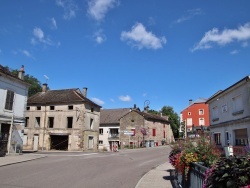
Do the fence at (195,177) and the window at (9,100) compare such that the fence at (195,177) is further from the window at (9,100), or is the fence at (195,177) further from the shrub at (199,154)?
the window at (9,100)

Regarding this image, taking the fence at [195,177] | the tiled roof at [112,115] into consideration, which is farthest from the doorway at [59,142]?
the fence at [195,177]

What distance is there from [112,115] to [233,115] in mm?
39337

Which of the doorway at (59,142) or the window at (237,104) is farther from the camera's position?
the doorway at (59,142)

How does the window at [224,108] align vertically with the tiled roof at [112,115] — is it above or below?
below

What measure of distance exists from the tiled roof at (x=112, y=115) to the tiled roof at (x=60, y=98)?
1527 cm

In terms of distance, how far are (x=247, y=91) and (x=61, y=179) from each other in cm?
1311

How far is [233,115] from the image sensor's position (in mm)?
19578

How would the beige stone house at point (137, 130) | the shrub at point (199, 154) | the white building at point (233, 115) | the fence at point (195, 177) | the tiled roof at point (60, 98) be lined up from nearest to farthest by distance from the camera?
the fence at point (195, 177) < the shrub at point (199, 154) < the white building at point (233, 115) < the tiled roof at point (60, 98) < the beige stone house at point (137, 130)

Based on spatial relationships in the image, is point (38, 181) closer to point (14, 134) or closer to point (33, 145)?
point (14, 134)

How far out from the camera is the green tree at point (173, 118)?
71.8 m

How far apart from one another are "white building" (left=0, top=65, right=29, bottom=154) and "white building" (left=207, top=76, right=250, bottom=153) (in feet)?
60.0

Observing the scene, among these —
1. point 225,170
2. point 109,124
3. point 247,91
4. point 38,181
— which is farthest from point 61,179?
point 109,124

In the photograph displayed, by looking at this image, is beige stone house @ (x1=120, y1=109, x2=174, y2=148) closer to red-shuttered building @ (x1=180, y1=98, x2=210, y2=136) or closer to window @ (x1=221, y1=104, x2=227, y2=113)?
red-shuttered building @ (x1=180, y1=98, x2=210, y2=136)

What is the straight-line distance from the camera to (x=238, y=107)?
18.7 meters
